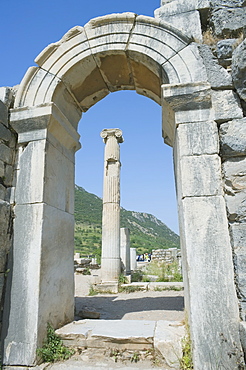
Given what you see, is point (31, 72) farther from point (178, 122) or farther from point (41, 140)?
point (178, 122)

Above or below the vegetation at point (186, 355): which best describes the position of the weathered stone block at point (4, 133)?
Result: above

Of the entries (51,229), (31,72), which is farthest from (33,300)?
(31,72)

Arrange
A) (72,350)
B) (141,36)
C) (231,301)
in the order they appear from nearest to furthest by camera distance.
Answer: (231,301)
(72,350)
(141,36)

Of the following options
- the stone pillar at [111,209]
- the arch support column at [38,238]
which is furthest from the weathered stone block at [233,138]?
the stone pillar at [111,209]

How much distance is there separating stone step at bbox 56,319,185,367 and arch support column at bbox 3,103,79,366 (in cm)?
38

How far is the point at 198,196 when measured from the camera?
10.2ft

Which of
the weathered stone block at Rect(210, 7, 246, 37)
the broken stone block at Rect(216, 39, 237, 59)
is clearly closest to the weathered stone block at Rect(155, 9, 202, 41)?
the weathered stone block at Rect(210, 7, 246, 37)

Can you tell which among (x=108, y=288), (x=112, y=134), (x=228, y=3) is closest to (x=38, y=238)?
(x=228, y=3)

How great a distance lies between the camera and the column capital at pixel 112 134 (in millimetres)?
12445

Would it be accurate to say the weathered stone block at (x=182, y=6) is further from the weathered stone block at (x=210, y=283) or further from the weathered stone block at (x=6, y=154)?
the weathered stone block at (x=6, y=154)

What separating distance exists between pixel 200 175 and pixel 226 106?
3.07 ft

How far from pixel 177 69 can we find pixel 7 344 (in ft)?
13.4

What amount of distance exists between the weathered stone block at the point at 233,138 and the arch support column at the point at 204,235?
3.5 inches

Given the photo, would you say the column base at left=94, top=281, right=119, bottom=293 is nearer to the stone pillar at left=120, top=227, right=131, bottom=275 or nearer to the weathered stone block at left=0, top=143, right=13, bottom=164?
the stone pillar at left=120, top=227, right=131, bottom=275
